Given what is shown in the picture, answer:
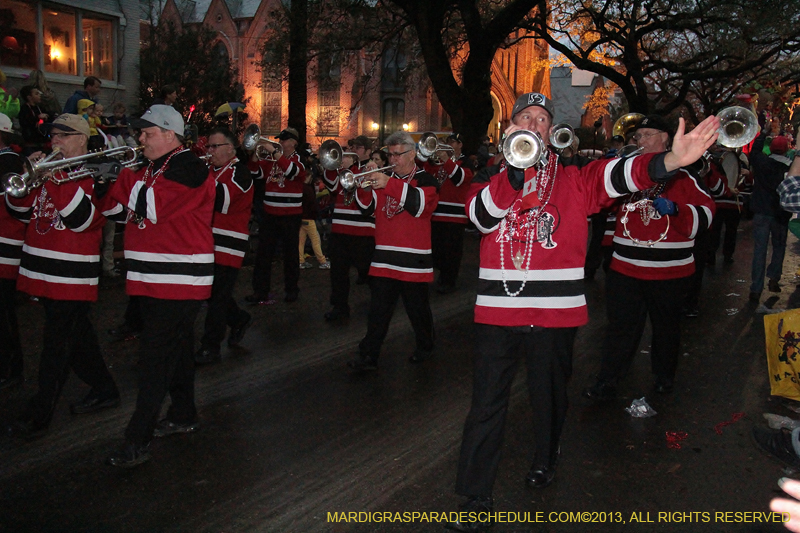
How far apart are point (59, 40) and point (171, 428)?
543 inches

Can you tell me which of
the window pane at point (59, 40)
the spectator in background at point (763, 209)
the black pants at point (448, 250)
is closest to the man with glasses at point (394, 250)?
the black pants at point (448, 250)

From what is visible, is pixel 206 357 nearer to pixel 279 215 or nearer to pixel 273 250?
pixel 273 250

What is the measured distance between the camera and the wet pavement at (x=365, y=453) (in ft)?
12.6

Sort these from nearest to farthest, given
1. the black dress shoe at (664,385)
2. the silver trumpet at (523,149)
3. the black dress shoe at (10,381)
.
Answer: the silver trumpet at (523,149) < the black dress shoe at (10,381) < the black dress shoe at (664,385)

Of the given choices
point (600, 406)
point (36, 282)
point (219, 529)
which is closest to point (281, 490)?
point (219, 529)

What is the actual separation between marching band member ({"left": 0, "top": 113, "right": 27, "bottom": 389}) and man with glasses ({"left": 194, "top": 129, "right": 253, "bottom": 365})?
1.52 meters

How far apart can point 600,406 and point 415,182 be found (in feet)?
8.14

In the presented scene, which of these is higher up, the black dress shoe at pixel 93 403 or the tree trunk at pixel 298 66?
the tree trunk at pixel 298 66

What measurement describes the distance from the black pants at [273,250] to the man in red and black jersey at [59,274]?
3.90 metres

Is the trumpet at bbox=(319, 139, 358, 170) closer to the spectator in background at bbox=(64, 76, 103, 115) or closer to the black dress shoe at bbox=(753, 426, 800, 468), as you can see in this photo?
the spectator in background at bbox=(64, 76, 103, 115)

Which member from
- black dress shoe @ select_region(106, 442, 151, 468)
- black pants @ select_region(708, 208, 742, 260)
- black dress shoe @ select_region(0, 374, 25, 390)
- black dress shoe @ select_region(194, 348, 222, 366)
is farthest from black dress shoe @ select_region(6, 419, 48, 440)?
black pants @ select_region(708, 208, 742, 260)

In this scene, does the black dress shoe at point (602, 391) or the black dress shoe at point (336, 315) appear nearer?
the black dress shoe at point (602, 391)

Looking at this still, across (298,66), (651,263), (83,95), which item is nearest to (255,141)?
(83,95)

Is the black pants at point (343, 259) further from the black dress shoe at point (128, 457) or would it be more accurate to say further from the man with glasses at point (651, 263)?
the black dress shoe at point (128, 457)
